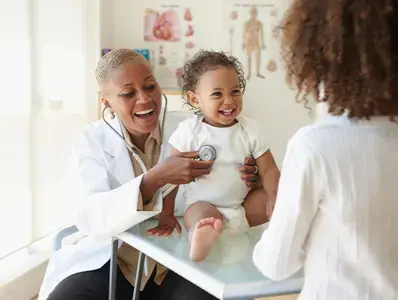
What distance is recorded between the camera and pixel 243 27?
3.51 meters

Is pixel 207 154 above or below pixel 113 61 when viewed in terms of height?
below

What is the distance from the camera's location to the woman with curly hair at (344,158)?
2.38 feet

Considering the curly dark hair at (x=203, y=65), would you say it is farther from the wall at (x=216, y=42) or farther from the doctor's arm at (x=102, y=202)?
the wall at (x=216, y=42)

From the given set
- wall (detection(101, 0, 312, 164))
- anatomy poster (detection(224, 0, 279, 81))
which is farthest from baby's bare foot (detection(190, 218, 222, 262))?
anatomy poster (detection(224, 0, 279, 81))

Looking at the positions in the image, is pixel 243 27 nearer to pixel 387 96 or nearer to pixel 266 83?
pixel 266 83

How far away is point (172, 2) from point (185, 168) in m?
2.45

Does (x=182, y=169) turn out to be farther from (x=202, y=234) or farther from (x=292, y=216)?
(x=292, y=216)

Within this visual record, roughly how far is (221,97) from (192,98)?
12cm

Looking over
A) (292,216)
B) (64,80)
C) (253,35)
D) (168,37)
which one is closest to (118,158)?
(292,216)

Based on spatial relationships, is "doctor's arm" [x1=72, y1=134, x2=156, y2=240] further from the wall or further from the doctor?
the wall

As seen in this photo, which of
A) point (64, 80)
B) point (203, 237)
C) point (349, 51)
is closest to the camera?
point (349, 51)

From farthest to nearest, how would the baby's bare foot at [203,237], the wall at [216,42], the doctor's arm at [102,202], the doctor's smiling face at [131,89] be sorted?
the wall at [216,42] < the doctor's smiling face at [131,89] < the doctor's arm at [102,202] < the baby's bare foot at [203,237]

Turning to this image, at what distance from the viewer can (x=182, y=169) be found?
1211 mm

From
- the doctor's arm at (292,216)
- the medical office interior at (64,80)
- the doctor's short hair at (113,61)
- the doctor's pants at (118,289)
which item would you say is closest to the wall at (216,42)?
the medical office interior at (64,80)
